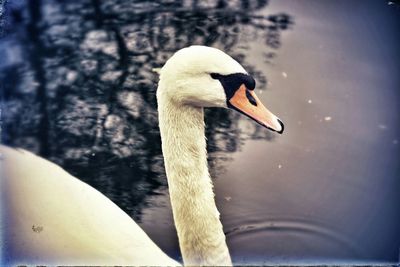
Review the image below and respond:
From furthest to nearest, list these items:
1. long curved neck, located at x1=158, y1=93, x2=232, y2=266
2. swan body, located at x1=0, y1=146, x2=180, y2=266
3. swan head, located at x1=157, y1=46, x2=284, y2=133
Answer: swan body, located at x1=0, y1=146, x2=180, y2=266 → long curved neck, located at x1=158, y1=93, x2=232, y2=266 → swan head, located at x1=157, y1=46, x2=284, y2=133

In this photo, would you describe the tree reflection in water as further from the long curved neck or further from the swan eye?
the swan eye

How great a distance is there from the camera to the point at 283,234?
2.13 metres

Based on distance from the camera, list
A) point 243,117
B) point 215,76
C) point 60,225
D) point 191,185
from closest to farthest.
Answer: point 215,76, point 191,185, point 60,225, point 243,117

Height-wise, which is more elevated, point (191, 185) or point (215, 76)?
point (215, 76)

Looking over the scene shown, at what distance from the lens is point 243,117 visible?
8.02 ft

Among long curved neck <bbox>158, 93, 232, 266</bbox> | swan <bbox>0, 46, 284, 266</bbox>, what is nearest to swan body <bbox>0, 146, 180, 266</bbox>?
swan <bbox>0, 46, 284, 266</bbox>

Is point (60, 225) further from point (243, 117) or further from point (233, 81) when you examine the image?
point (243, 117)

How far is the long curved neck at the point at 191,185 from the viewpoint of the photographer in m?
1.65

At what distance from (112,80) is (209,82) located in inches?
40.5

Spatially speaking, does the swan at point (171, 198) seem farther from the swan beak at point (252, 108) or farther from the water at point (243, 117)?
the water at point (243, 117)

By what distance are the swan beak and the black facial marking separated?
12 mm

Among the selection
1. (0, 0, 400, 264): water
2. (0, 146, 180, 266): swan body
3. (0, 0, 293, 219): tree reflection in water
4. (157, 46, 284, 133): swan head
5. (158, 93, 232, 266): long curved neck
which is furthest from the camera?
(0, 0, 293, 219): tree reflection in water

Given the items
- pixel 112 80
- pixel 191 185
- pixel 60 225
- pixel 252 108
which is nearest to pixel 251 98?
pixel 252 108

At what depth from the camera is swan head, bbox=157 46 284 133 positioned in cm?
154
